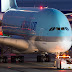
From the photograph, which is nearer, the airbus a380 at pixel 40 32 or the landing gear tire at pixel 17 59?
the airbus a380 at pixel 40 32

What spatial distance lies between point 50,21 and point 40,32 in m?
1.29

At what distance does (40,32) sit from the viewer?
37875 mm

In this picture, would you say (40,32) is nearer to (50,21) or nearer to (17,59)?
(50,21)

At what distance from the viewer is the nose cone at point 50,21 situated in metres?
37.2

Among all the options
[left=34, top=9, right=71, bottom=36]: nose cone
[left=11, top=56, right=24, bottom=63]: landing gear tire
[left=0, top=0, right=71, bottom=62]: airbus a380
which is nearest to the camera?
[left=0, top=0, right=71, bottom=62]: airbus a380

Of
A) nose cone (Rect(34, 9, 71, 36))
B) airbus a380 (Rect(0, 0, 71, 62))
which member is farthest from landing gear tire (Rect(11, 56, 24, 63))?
nose cone (Rect(34, 9, 71, 36))

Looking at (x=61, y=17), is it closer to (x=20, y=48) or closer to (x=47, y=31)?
(x=47, y=31)

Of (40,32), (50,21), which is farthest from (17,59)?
(50,21)

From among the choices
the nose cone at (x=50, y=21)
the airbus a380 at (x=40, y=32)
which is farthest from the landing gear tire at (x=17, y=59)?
the nose cone at (x=50, y=21)

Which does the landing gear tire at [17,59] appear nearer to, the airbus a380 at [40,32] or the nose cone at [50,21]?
the airbus a380 at [40,32]

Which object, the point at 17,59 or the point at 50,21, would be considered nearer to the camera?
the point at 50,21

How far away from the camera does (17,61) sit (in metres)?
42.7

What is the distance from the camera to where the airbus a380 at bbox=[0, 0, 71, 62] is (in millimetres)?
36812

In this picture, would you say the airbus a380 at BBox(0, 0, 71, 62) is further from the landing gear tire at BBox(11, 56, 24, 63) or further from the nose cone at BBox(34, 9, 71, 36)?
the landing gear tire at BBox(11, 56, 24, 63)
